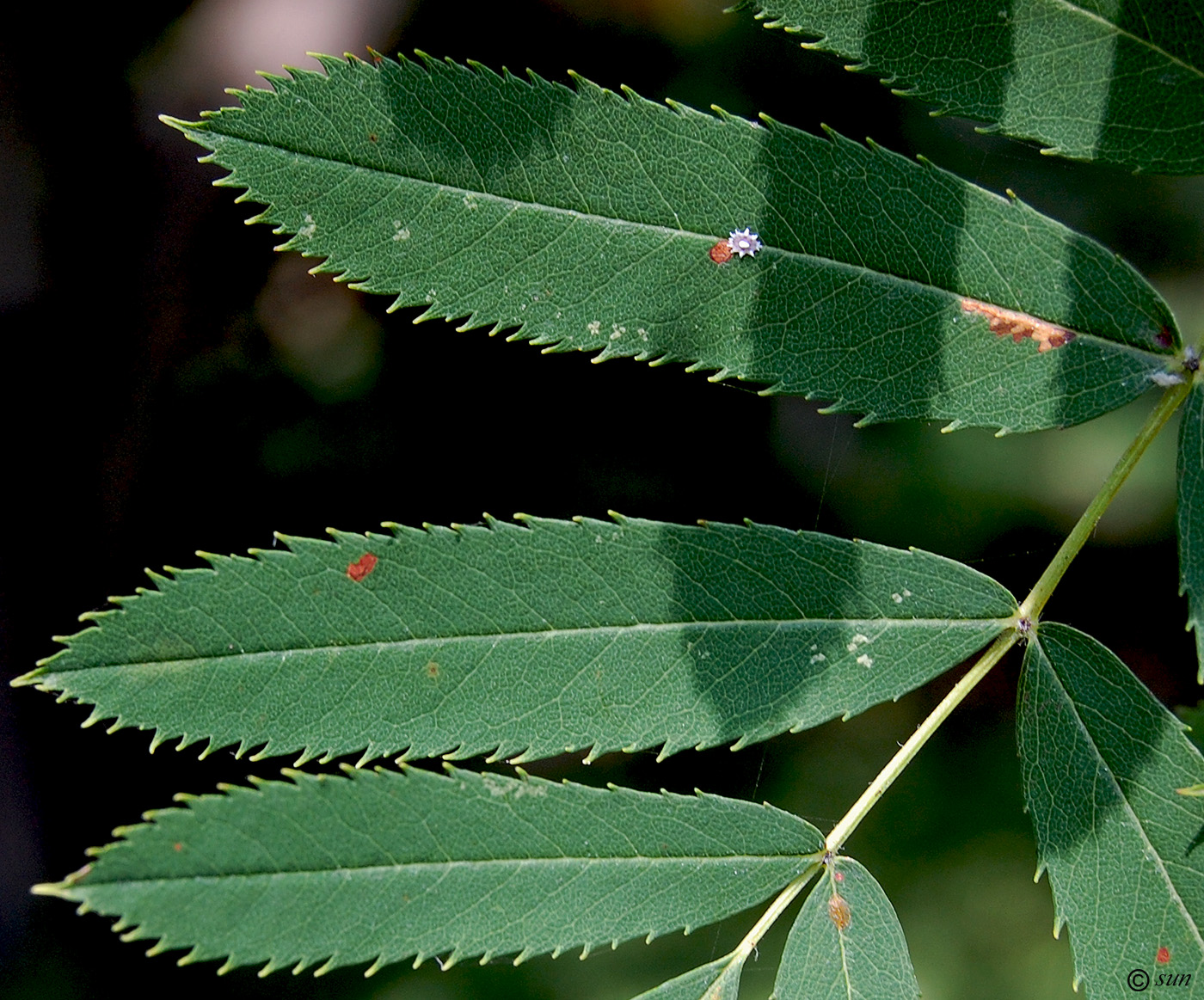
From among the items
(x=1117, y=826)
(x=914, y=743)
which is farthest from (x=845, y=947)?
(x=1117, y=826)

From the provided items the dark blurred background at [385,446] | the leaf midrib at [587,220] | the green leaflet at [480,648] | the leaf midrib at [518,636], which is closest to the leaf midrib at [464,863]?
the green leaflet at [480,648]

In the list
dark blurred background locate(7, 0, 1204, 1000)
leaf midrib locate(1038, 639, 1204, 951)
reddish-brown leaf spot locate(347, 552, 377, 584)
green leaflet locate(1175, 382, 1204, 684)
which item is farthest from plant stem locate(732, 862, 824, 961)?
dark blurred background locate(7, 0, 1204, 1000)

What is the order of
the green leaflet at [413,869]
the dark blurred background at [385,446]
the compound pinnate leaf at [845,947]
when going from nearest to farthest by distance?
the green leaflet at [413,869], the compound pinnate leaf at [845,947], the dark blurred background at [385,446]

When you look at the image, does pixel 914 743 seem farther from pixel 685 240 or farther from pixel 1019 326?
pixel 685 240

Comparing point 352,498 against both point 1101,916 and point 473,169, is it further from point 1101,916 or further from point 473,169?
point 1101,916

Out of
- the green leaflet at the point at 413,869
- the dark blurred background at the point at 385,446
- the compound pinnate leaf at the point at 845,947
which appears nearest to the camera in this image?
the green leaflet at the point at 413,869

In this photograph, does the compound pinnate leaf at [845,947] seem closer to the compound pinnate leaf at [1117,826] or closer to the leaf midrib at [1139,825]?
the compound pinnate leaf at [1117,826]
